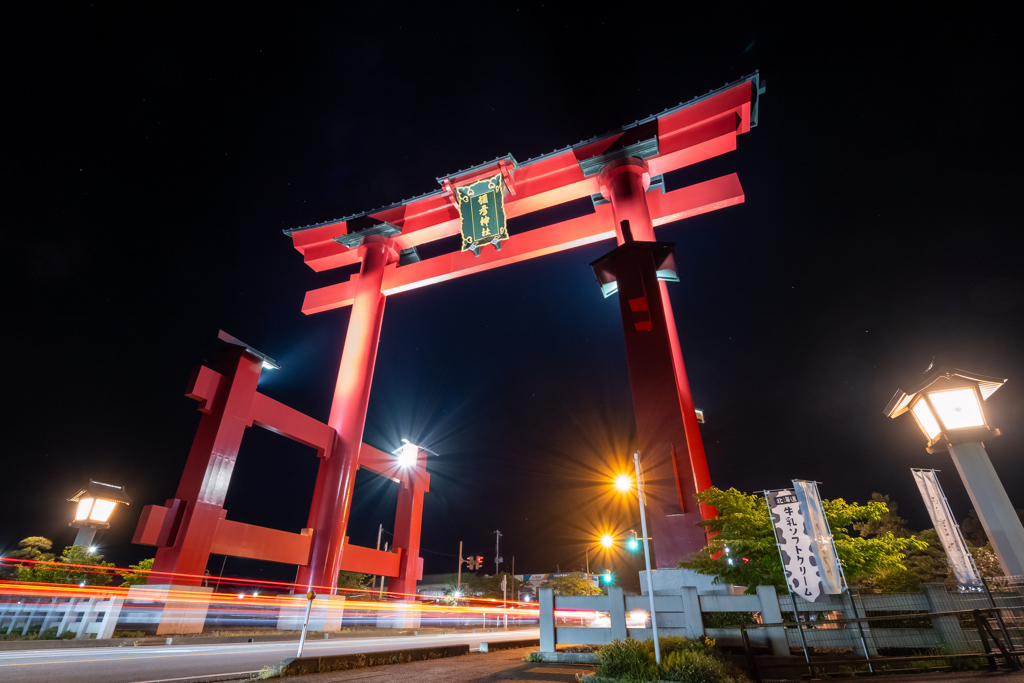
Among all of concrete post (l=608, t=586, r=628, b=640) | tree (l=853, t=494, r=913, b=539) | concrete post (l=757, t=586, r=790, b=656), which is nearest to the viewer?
concrete post (l=757, t=586, r=790, b=656)

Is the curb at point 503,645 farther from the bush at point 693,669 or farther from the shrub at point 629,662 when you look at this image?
the bush at point 693,669

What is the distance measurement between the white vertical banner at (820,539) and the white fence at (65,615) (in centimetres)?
1755

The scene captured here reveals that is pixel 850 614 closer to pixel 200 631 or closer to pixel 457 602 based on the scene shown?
pixel 200 631

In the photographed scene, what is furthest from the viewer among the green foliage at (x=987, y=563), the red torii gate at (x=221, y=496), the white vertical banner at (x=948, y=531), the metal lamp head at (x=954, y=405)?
the green foliage at (x=987, y=563)

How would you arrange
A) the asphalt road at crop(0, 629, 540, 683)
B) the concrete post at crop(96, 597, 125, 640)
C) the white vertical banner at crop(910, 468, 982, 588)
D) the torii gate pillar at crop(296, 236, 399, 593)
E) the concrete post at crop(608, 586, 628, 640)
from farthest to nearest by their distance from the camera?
1. the torii gate pillar at crop(296, 236, 399, 593)
2. the concrete post at crop(96, 597, 125, 640)
3. the white vertical banner at crop(910, 468, 982, 588)
4. the concrete post at crop(608, 586, 628, 640)
5. the asphalt road at crop(0, 629, 540, 683)

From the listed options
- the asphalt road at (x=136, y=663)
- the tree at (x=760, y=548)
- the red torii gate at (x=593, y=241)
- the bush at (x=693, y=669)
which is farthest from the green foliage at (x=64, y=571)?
the tree at (x=760, y=548)

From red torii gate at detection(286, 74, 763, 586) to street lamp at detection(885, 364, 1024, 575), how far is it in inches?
225

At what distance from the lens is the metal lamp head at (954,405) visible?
24.7ft

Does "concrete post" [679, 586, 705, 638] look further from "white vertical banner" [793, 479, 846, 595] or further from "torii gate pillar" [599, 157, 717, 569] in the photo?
"white vertical banner" [793, 479, 846, 595]

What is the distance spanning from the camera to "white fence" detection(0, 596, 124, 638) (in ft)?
40.0

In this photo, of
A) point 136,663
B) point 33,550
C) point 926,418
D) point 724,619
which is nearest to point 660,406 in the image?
point 724,619

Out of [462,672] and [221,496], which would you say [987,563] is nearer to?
[462,672]

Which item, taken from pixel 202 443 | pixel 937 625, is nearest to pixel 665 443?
pixel 937 625

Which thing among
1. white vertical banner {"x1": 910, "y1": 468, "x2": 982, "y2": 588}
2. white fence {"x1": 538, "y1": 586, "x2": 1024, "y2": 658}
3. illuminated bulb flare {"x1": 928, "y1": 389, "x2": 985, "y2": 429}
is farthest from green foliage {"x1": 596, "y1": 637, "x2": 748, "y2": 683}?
white vertical banner {"x1": 910, "y1": 468, "x2": 982, "y2": 588}
